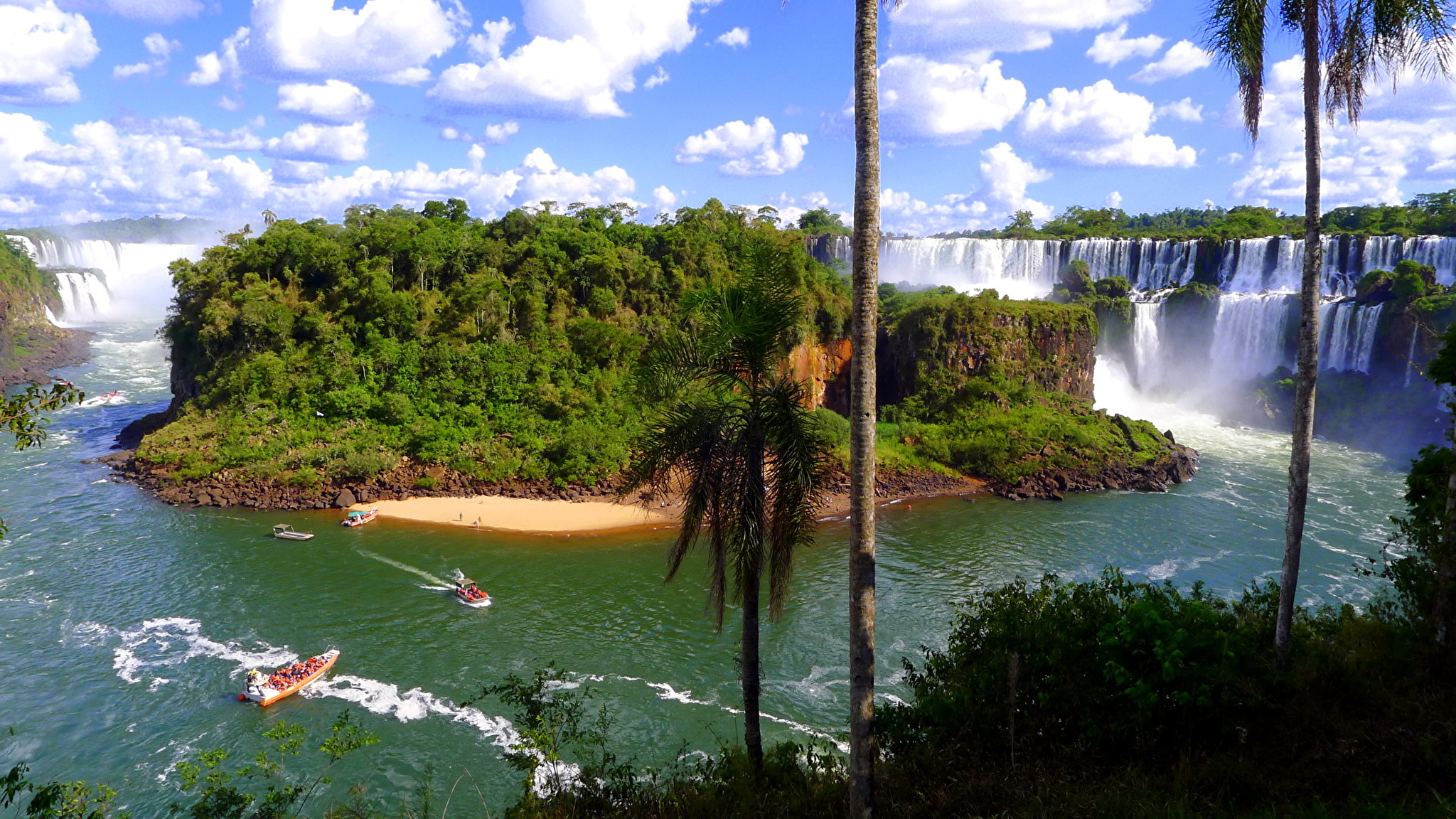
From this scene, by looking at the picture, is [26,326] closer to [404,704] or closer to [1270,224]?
[404,704]

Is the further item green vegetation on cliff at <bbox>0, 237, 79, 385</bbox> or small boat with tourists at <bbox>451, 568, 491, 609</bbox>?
green vegetation on cliff at <bbox>0, 237, 79, 385</bbox>

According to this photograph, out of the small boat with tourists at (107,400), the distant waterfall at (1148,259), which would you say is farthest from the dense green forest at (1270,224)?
the small boat with tourists at (107,400)

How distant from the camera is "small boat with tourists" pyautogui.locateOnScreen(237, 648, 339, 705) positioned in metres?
18.2

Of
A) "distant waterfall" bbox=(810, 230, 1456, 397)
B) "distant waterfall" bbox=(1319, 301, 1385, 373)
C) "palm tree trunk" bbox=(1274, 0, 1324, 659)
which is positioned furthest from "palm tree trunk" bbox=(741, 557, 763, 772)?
"distant waterfall" bbox=(1319, 301, 1385, 373)

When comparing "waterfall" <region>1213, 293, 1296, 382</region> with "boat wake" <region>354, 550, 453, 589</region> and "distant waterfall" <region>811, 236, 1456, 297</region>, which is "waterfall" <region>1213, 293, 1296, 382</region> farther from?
"boat wake" <region>354, 550, 453, 589</region>

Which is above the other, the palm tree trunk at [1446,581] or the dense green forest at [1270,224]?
the dense green forest at [1270,224]

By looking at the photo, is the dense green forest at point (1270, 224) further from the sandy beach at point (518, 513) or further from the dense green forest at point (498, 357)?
the sandy beach at point (518, 513)

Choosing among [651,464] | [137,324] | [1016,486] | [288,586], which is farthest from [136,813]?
[137,324]

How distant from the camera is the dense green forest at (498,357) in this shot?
36125 mm

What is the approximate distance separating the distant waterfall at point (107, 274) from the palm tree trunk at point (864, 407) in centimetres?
9726

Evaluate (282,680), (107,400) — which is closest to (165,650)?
(282,680)

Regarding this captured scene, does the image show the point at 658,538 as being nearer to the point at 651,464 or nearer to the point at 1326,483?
the point at 651,464

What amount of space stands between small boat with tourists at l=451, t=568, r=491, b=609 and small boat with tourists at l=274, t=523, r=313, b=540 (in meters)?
8.32

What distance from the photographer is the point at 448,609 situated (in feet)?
77.4
